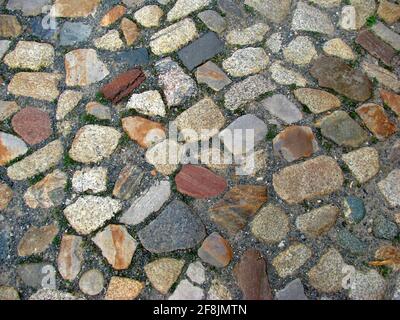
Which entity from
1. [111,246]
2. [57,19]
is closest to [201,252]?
[111,246]

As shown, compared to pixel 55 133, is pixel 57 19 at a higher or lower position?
higher

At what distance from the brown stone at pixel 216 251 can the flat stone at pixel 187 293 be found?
124 mm

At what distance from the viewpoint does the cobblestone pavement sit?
2182mm

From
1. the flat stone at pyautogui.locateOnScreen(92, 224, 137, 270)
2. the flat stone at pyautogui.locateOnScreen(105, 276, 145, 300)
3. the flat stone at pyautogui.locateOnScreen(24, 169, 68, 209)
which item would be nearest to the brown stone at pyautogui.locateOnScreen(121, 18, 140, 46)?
the flat stone at pyautogui.locateOnScreen(24, 169, 68, 209)

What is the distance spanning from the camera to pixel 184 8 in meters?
2.89

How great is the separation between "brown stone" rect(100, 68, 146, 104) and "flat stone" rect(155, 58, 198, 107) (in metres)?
0.11

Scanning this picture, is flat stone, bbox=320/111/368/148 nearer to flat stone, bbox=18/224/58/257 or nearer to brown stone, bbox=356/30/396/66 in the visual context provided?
brown stone, bbox=356/30/396/66

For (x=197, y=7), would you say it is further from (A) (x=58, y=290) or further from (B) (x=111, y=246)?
(A) (x=58, y=290)

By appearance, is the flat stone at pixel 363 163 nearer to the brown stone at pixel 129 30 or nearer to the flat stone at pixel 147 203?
the flat stone at pixel 147 203

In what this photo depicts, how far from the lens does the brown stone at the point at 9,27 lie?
2.92 m

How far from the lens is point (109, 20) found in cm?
291

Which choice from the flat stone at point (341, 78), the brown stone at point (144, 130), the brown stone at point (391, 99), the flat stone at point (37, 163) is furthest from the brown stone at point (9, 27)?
the brown stone at point (391, 99)
